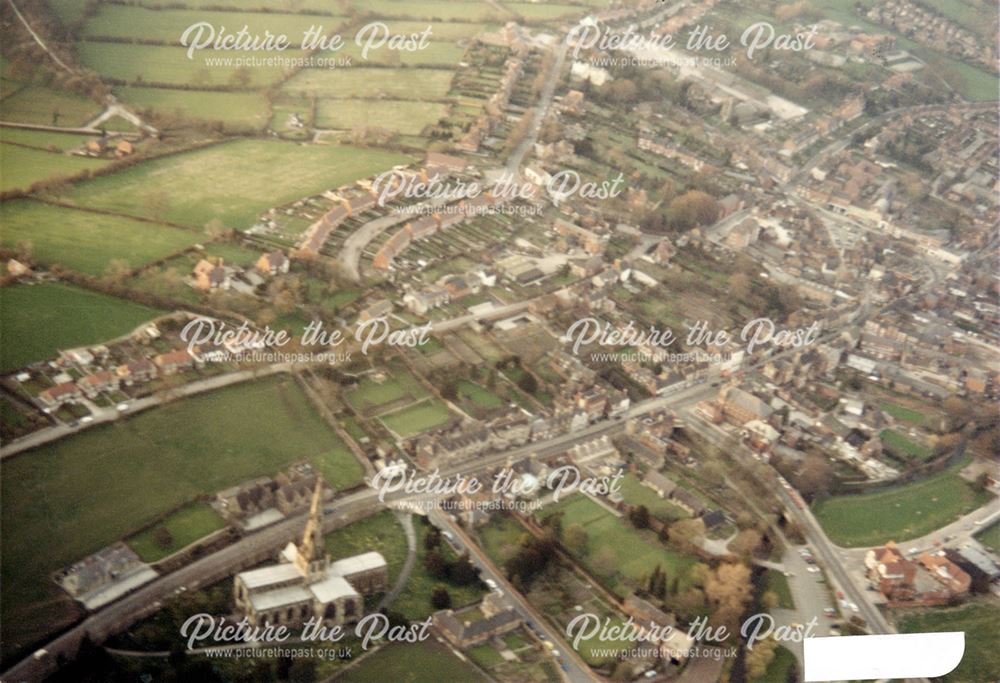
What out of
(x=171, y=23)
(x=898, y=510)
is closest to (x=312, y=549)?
(x=898, y=510)

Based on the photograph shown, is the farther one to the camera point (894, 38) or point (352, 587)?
point (894, 38)

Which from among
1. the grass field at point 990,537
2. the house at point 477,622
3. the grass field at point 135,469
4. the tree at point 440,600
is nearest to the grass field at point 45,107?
the grass field at point 135,469

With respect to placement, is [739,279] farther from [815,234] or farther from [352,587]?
[352,587]

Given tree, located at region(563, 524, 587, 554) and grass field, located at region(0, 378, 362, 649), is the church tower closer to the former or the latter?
grass field, located at region(0, 378, 362, 649)

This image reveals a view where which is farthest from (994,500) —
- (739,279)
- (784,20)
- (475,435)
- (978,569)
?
(784,20)

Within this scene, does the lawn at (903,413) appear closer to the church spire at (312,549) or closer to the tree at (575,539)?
the tree at (575,539)

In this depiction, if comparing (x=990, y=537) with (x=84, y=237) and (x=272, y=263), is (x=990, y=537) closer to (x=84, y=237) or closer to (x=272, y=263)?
(x=272, y=263)
